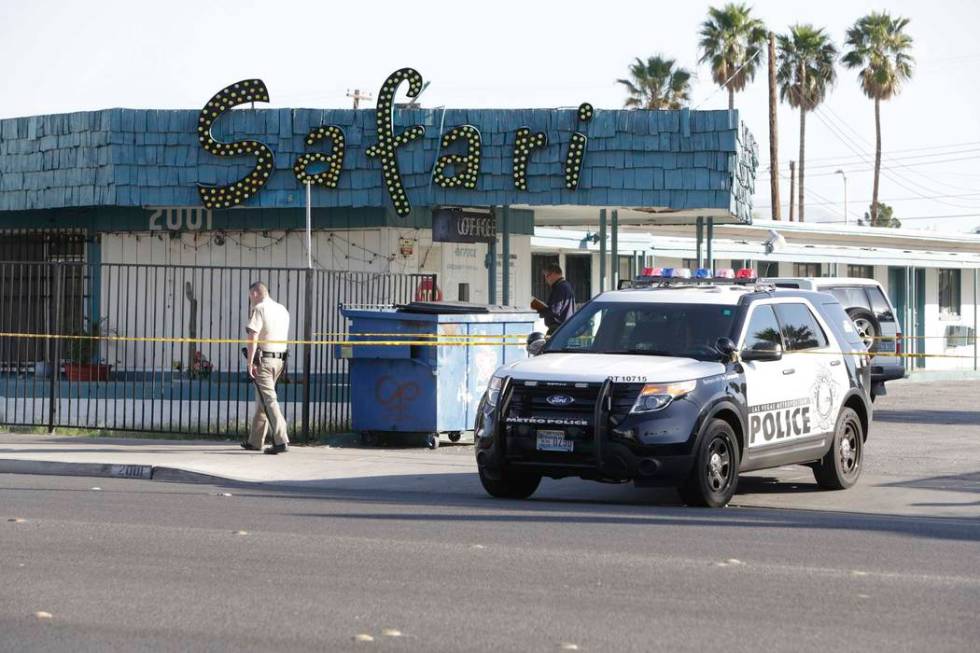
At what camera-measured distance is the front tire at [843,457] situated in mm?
14211

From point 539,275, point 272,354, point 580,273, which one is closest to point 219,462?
point 272,354

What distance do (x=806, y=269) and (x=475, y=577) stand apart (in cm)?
3290

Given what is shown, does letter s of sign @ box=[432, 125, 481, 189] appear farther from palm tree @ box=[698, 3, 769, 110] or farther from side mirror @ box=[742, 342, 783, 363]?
palm tree @ box=[698, 3, 769, 110]

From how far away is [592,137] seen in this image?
76.1ft

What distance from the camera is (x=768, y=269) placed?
39.1m

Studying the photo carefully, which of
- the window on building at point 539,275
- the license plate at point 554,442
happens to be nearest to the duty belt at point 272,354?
the license plate at point 554,442

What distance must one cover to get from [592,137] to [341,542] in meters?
13.9

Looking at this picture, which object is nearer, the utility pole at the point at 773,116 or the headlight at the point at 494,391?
the headlight at the point at 494,391

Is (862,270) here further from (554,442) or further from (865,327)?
(554,442)

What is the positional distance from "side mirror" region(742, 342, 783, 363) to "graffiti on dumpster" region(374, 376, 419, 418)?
5316 mm

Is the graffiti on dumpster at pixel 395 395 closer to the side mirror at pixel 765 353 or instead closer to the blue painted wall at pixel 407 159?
the side mirror at pixel 765 353

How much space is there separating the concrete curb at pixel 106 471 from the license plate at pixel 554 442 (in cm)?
370

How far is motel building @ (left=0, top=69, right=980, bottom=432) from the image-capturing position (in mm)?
23031

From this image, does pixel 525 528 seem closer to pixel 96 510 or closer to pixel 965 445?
pixel 96 510
